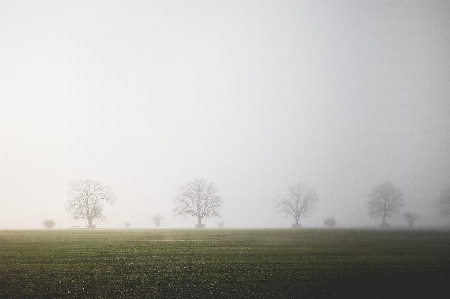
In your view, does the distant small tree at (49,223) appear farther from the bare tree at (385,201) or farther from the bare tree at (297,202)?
the bare tree at (385,201)

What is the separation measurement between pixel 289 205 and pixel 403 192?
3747 centimetres

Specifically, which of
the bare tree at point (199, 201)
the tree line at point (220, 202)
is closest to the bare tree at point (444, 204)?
the tree line at point (220, 202)

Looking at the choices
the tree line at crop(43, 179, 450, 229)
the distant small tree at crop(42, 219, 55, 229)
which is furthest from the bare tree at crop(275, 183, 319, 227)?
the distant small tree at crop(42, 219, 55, 229)

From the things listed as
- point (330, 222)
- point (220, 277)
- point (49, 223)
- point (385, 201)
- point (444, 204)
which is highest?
point (220, 277)

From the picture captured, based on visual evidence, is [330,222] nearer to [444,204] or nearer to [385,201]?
[385,201]

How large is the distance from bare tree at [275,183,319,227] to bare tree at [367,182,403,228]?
1690cm

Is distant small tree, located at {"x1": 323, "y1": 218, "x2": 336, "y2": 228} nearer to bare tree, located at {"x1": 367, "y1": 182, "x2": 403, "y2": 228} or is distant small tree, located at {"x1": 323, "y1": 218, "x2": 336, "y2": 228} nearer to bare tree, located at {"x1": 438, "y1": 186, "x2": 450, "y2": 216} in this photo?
bare tree, located at {"x1": 367, "y1": 182, "x2": 403, "y2": 228}

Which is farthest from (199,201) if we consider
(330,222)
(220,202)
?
(330,222)

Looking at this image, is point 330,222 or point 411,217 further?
point 330,222

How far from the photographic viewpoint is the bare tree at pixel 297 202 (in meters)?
104

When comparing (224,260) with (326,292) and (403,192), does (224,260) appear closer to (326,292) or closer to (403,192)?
(326,292)

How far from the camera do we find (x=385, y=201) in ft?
355

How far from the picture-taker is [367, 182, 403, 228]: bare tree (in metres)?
107

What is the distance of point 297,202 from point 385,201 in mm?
27152
